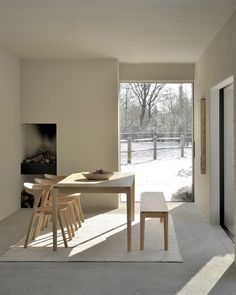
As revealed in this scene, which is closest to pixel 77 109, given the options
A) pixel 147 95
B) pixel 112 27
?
→ pixel 147 95

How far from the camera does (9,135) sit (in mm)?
7547

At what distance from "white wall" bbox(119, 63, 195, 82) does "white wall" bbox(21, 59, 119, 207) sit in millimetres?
458

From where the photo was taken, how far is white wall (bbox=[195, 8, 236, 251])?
514cm

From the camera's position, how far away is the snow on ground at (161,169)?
28.8 ft

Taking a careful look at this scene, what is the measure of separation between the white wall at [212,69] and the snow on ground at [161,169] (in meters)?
0.43

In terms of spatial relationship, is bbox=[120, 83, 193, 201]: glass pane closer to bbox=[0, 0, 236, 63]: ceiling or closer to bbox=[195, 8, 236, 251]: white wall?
bbox=[195, 8, 236, 251]: white wall

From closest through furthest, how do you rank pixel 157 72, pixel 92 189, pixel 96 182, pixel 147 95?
pixel 92 189, pixel 96 182, pixel 157 72, pixel 147 95

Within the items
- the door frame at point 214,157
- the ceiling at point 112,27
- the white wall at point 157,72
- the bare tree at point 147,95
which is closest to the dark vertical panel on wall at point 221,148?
the door frame at point 214,157

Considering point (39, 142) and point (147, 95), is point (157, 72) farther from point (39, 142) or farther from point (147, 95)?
point (39, 142)

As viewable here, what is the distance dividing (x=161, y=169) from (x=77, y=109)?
1.98 meters

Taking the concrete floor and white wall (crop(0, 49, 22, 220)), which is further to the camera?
white wall (crop(0, 49, 22, 220))

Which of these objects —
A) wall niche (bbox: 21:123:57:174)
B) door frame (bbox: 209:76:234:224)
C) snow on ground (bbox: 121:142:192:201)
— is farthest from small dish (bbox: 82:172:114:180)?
snow on ground (bbox: 121:142:192:201)

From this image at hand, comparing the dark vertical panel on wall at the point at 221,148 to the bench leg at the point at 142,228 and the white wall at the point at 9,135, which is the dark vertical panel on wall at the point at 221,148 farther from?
the white wall at the point at 9,135

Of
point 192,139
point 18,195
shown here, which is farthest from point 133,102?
point 18,195
